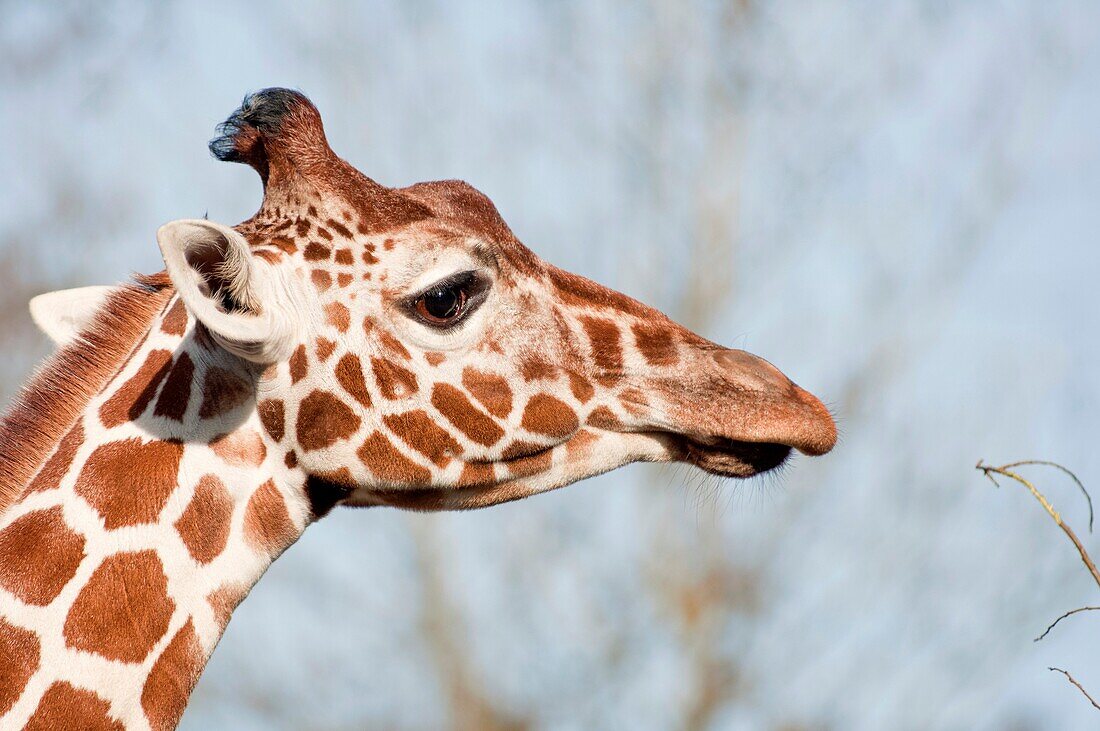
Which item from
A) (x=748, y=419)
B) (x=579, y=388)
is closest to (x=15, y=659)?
(x=579, y=388)

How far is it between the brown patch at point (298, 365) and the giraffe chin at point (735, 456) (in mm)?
1335

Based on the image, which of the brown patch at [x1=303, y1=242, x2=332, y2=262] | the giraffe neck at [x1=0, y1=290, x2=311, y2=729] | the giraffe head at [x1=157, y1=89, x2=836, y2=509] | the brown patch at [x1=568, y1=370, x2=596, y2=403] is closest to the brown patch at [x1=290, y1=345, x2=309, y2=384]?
the giraffe head at [x1=157, y1=89, x2=836, y2=509]

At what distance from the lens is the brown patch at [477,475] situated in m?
4.20

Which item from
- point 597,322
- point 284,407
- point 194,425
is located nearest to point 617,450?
point 597,322

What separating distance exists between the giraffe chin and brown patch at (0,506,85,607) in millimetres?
2021

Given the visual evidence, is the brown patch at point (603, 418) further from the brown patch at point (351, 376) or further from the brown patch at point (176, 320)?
the brown patch at point (176, 320)

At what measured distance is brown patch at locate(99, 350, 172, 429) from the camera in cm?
387

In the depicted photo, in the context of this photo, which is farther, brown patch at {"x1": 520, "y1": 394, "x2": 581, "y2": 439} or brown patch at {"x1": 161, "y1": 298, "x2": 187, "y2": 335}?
brown patch at {"x1": 520, "y1": 394, "x2": 581, "y2": 439}

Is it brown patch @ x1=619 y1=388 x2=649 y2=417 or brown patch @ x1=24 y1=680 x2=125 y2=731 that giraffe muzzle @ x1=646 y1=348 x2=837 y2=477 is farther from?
brown patch @ x1=24 y1=680 x2=125 y2=731

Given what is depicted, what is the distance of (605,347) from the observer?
171 inches

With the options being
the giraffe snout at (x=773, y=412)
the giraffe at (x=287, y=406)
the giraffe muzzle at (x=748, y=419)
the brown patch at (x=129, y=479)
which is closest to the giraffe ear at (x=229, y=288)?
the giraffe at (x=287, y=406)


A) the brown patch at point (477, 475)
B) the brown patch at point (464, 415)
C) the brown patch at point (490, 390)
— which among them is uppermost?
the brown patch at point (490, 390)

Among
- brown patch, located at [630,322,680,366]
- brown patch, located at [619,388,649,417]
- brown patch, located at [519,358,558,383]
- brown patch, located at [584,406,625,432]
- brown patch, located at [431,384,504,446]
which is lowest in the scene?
brown patch, located at [431,384,504,446]

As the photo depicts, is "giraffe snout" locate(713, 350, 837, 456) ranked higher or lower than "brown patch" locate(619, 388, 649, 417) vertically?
→ higher
